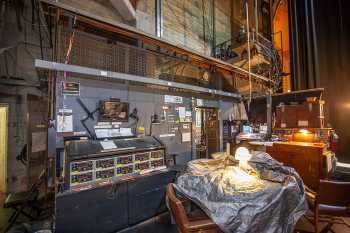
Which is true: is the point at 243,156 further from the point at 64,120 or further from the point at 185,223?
the point at 64,120

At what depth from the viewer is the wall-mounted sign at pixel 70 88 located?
2.38 metres

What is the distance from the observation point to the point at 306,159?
135 inches

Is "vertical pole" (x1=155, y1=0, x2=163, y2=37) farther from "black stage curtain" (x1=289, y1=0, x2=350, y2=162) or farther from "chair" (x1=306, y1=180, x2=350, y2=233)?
"chair" (x1=306, y1=180, x2=350, y2=233)

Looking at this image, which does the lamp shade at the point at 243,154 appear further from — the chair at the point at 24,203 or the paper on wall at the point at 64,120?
the chair at the point at 24,203

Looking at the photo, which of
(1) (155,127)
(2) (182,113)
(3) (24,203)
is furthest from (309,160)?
(3) (24,203)

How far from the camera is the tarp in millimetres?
1506

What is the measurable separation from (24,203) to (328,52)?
5.29 m

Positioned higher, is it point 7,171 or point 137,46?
point 137,46

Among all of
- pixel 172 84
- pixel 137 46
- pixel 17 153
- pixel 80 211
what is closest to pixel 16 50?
pixel 17 153

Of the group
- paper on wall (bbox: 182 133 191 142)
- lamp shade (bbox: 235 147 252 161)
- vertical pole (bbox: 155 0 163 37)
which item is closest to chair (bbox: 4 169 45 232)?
paper on wall (bbox: 182 133 191 142)

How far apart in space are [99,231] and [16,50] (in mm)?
3021

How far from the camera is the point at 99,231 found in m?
2.14

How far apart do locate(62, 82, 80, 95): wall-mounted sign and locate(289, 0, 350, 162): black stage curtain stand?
400cm

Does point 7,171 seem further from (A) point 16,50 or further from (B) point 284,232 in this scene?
(B) point 284,232
